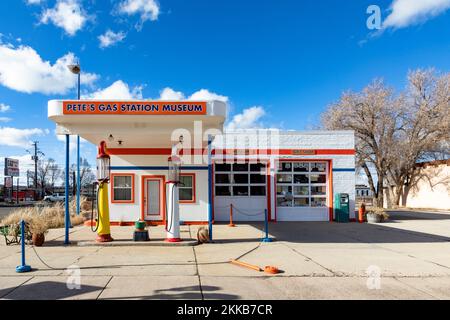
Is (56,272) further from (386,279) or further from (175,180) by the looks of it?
(386,279)

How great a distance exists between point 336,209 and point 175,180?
996 cm

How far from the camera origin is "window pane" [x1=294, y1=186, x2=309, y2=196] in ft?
61.0

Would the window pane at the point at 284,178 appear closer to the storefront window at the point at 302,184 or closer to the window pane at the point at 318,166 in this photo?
the storefront window at the point at 302,184

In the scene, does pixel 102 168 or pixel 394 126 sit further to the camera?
pixel 394 126

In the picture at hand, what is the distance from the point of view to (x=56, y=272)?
7723mm

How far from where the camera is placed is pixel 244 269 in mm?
8102

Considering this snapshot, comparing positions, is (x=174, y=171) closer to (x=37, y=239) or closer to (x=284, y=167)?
(x=37, y=239)

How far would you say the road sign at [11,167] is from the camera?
50.2 metres

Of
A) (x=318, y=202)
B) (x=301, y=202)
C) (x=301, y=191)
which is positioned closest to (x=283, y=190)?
(x=301, y=191)

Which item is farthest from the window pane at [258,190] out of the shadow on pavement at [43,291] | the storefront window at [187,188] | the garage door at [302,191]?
the shadow on pavement at [43,291]

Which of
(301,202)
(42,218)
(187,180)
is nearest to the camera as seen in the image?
(42,218)

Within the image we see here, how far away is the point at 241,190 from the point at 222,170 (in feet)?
4.60

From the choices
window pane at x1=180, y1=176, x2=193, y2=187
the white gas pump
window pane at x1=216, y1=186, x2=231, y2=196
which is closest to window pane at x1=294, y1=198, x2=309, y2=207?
window pane at x1=216, y1=186, x2=231, y2=196
